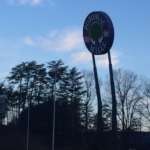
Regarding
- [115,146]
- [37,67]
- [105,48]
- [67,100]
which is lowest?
[115,146]

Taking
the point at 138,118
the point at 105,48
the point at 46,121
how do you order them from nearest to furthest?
the point at 105,48 < the point at 46,121 < the point at 138,118

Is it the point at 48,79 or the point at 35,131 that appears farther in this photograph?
the point at 48,79

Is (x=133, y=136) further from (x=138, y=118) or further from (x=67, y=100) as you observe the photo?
(x=67, y=100)

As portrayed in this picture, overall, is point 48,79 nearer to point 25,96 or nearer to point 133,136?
point 25,96

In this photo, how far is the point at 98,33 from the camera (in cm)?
2889

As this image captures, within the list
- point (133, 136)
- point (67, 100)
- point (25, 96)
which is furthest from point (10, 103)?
point (133, 136)

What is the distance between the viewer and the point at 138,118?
4055 inches

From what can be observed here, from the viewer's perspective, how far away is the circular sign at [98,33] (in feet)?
93.1

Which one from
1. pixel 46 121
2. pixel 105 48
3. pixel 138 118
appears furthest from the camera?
pixel 138 118

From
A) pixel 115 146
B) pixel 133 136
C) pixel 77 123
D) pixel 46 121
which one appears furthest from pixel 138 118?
pixel 115 146

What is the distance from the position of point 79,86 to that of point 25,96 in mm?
10085

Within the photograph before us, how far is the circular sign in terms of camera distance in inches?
1117

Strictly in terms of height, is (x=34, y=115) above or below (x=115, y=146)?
above

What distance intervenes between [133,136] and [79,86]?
13160mm
